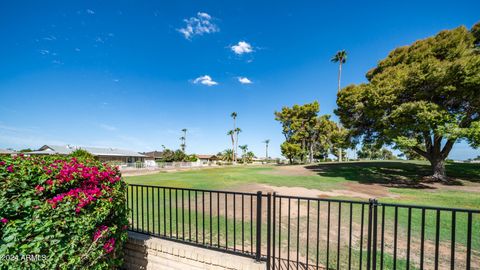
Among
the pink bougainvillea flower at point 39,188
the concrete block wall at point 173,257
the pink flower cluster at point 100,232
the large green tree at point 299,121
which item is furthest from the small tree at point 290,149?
the pink bougainvillea flower at point 39,188

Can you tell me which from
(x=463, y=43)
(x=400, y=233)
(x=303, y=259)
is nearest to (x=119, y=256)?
(x=303, y=259)

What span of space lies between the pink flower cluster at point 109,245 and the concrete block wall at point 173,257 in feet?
2.20

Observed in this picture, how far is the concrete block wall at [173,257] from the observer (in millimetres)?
2736

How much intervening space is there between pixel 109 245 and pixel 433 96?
15972mm

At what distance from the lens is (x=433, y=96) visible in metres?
11.4

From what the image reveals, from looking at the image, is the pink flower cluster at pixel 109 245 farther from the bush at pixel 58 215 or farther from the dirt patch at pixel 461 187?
the dirt patch at pixel 461 187

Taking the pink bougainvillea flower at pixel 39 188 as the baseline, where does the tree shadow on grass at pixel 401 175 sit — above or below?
below

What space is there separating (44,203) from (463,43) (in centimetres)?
1891

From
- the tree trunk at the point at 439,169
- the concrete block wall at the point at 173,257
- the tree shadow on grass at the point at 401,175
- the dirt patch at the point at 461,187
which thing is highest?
the concrete block wall at the point at 173,257

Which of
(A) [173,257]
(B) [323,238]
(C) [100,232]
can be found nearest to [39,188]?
(C) [100,232]

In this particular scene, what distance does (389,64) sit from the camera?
15.1 m

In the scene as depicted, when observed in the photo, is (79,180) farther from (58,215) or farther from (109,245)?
(109,245)

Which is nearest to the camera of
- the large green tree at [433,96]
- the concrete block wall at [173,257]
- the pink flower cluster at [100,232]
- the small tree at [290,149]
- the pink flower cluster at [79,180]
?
the pink flower cluster at [79,180]

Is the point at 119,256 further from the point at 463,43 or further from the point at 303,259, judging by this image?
the point at 463,43
